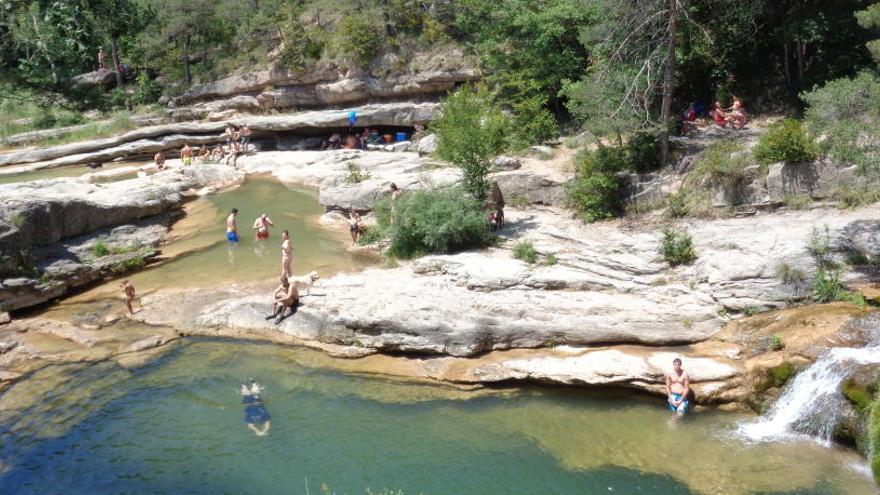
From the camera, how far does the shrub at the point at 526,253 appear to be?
16.5m

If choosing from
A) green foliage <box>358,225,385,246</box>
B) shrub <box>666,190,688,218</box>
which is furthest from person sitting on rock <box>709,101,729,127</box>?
green foliage <box>358,225,385,246</box>

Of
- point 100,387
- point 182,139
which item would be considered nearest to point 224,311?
point 100,387

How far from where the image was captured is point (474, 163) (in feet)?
63.7

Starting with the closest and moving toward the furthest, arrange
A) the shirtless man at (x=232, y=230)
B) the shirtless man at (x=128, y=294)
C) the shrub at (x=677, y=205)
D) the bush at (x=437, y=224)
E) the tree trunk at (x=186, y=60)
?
the shirtless man at (x=128, y=294) < the bush at (x=437, y=224) < the shrub at (x=677, y=205) < the shirtless man at (x=232, y=230) < the tree trunk at (x=186, y=60)

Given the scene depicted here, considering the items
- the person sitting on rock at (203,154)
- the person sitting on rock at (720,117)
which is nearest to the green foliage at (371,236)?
the person sitting on rock at (720,117)

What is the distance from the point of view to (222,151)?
115ft

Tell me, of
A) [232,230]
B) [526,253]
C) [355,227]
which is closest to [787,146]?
[526,253]

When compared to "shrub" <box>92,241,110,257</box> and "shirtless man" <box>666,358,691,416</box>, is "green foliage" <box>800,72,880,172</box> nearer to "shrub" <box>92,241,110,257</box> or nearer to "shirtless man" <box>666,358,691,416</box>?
"shirtless man" <box>666,358,691,416</box>

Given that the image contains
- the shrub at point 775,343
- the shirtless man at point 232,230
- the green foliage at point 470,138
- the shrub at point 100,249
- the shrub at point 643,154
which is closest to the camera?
the shrub at point 775,343

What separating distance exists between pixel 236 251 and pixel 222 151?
15.6m

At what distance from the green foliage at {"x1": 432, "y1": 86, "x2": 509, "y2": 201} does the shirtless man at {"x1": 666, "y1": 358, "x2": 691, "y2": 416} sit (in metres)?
8.76

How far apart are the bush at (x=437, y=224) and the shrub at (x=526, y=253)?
4.68ft

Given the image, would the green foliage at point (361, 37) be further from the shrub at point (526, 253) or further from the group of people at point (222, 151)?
the shrub at point (526, 253)

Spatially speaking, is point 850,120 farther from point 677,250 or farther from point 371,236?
point 371,236
